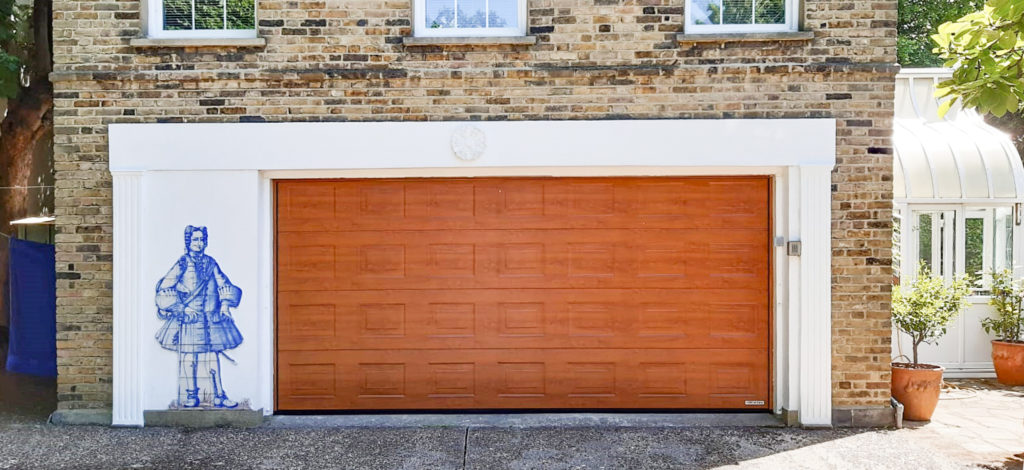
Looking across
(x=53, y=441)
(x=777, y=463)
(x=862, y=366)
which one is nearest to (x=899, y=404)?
(x=862, y=366)

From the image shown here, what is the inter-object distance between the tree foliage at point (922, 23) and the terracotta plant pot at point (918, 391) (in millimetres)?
12219

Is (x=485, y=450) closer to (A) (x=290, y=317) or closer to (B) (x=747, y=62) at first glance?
(A) (x=290, y=317)

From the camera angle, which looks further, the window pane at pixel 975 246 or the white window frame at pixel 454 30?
the window pane at pixel 975 246

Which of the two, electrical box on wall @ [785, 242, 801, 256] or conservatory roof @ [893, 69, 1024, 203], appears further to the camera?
conservatory roof @ [893, 69, 1024, 203]

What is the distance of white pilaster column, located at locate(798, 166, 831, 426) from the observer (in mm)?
7145

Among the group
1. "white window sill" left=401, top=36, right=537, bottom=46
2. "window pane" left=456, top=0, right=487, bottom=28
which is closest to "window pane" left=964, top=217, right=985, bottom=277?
"white window sill" left=401, top=36, right=537, bottom=46

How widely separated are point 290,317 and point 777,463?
4447 mm

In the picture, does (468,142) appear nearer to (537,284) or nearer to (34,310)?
(537,284)

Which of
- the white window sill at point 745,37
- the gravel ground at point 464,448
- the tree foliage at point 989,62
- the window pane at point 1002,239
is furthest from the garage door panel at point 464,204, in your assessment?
the window pane at point 1002,239

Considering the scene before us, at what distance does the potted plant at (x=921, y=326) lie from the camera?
7.45 metres

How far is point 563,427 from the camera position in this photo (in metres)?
7.13

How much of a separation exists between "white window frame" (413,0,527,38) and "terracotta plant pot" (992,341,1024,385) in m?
6.84

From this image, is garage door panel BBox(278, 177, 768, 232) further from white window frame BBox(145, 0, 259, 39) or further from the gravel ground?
the gravel ground

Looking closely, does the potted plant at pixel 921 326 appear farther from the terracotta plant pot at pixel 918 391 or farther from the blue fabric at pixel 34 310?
the blue fabric at pixel 34 310
